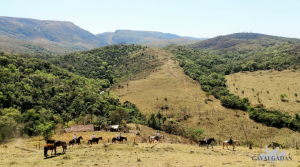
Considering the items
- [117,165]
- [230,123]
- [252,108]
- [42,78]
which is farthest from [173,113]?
[117,165]

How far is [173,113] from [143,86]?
1783 inches

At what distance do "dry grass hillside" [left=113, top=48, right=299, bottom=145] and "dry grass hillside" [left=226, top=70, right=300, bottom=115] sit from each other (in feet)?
66.2

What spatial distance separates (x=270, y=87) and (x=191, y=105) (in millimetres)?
56087

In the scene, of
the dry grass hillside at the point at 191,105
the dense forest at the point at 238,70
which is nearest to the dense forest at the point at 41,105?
the dry grass hillside at the point at 191,105

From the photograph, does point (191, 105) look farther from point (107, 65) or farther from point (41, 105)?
point (107, 65)

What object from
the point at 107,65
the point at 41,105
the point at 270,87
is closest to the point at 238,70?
the point at 270,87

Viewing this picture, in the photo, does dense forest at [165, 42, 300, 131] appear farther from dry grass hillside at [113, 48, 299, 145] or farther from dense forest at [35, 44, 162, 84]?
dense forest at [35, 44, 162, 84]

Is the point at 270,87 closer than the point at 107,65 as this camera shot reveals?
Yes

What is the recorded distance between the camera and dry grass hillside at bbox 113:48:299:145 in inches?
2594

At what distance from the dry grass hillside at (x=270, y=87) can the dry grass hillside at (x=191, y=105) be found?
20.2m

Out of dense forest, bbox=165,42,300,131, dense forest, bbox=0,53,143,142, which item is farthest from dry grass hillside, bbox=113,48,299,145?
dense forest, bbox=0,53,143,142

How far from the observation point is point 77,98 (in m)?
83.5

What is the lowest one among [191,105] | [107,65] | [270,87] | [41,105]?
[191,105]

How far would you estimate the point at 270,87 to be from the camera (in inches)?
4437
